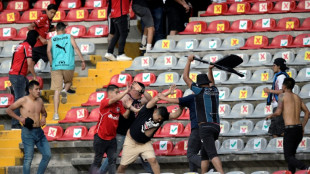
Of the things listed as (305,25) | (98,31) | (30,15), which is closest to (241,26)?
(305,25)

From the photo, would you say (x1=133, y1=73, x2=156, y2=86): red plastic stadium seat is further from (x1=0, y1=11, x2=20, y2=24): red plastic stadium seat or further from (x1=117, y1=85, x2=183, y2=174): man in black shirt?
(x1=0, y1=11, x2=20, y2=24): red plastic stadium seat

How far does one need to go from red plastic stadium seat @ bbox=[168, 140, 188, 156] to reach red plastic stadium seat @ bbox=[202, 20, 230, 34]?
3.59 m

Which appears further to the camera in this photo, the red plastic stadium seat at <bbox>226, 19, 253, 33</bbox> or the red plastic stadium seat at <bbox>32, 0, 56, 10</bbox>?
the red plastic stadium seat at <bbox>32, 0, 56, 10</bbox>

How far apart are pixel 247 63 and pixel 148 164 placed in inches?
132

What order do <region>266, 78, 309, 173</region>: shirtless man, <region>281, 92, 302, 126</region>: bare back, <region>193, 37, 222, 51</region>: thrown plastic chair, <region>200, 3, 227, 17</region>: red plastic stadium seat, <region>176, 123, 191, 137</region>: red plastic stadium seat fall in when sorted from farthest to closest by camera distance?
<region>200, 3, 227, 17</region>: red plastic stadium seat, <region>193, 37, 222, 51</region>: thrown plastic chair, <region>176, 123, 191, 137</region>: red plastic stadium seat, <region>281, 92, 302, 126</region>: bare back, <region>266, 78, 309, 173</region>: shirtless man

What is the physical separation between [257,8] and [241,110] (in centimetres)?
353

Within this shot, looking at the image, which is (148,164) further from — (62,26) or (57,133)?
(62,26)

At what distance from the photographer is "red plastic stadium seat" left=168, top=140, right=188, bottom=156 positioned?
14664 millimetres

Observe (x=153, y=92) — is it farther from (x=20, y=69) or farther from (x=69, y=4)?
(x=69, y=4)

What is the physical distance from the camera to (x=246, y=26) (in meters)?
17.6

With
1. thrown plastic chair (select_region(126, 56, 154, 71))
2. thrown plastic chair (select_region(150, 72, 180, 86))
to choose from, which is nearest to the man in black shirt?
thrown plastic chair (select_region(150, 72, 180, 86))

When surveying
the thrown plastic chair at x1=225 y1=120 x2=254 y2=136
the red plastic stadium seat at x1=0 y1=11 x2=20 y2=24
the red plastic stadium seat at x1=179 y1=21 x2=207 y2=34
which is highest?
the red plastic stadium seat at x1=0 y1=11 x2=20 y2=24

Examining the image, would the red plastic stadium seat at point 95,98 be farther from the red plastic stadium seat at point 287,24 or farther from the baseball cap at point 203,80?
the red plastic stadium seat at point 287,24

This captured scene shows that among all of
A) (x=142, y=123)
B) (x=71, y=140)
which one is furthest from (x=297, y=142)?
(x=71, y=140)
